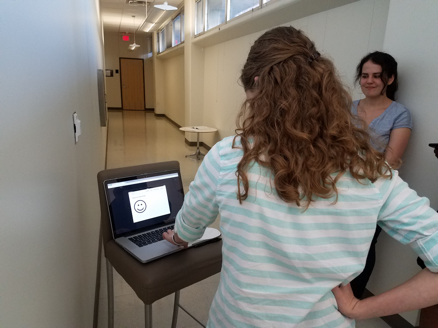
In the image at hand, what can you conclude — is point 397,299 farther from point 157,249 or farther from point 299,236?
point 157,249

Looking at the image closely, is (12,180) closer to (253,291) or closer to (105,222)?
(253,291)

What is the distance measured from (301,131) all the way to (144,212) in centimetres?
81

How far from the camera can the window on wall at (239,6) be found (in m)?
3.84

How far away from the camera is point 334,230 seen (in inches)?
26.7

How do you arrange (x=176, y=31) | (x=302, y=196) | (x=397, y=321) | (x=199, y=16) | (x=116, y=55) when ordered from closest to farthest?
(x=302, y=196)
(x=397, y=321)
(x=199, y=16)
(x=176, y=31)
(x=116, y=55)

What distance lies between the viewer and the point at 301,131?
674 mm

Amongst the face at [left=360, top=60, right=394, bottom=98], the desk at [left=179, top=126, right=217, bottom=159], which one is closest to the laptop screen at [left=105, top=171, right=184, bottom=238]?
the face at [left=360, top=60, right=394, bottom=98]

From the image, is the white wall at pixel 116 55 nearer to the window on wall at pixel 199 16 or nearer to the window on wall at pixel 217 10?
the window on wall at pixel 199 16

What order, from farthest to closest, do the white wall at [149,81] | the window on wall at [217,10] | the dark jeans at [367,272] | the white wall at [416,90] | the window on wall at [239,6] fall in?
the white wall at [149,81]
the window on wall at [217,10]
the window on wall at [239,6]
the dark jeans at [367,272]
the white wall at [416,90]

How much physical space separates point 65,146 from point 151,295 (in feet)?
2.09

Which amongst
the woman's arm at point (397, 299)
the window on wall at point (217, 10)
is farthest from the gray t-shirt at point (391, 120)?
the window on wall at point (217, 10)

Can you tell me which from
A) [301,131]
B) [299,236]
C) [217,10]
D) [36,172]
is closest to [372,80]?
[301,131]

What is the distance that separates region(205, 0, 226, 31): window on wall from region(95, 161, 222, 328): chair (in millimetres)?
4516

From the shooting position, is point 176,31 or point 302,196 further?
point 176,31
